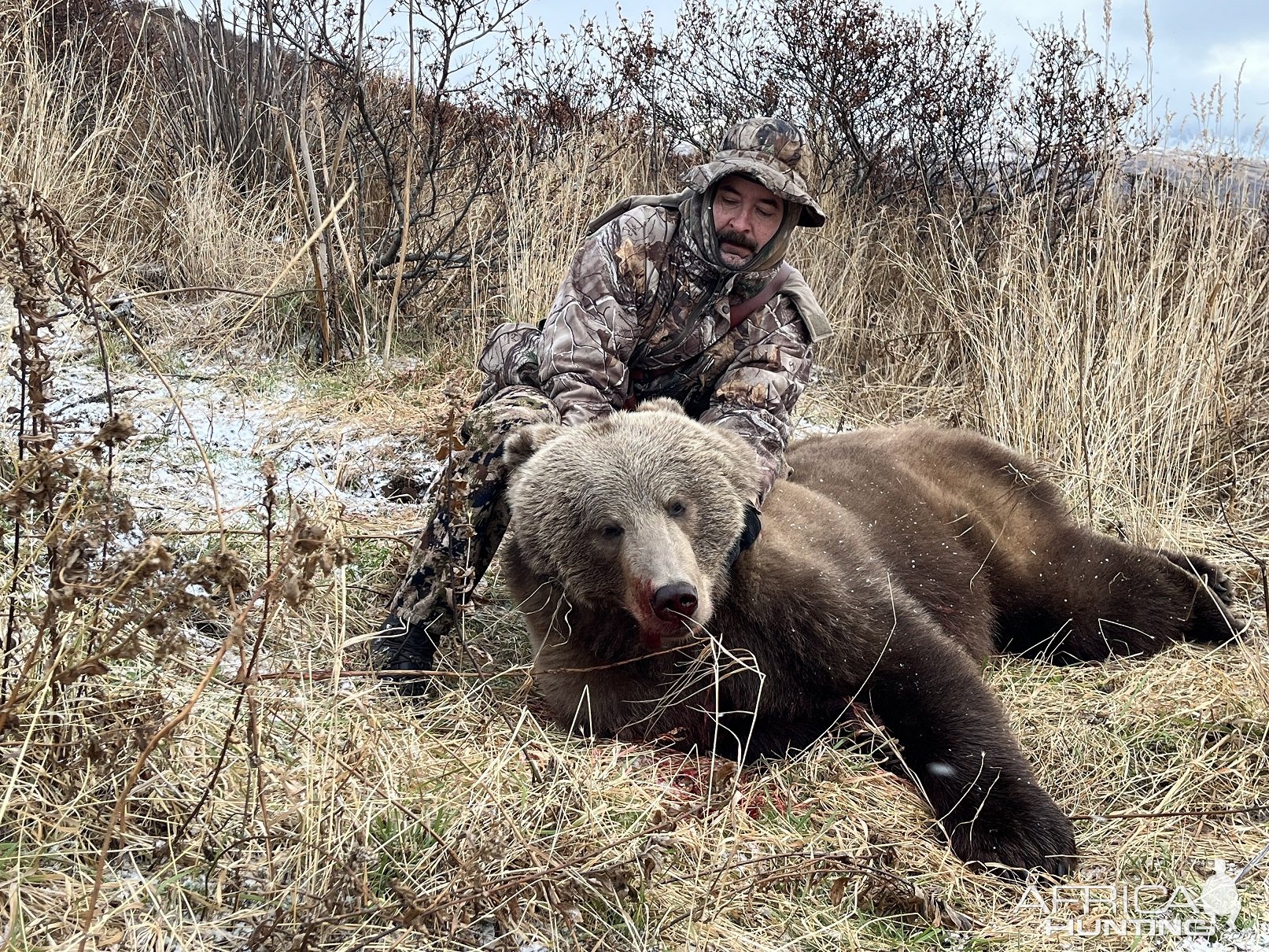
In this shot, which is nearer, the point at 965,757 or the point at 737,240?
the point at 965,757

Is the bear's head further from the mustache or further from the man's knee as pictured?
the mustache

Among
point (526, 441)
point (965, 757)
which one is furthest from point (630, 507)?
point (965, 757)

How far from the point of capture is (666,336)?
4.25 meters

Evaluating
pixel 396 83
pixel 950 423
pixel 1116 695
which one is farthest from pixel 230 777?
pixel 396 83

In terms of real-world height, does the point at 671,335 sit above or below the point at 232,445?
above

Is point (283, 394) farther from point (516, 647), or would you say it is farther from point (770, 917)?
point (770, 917)

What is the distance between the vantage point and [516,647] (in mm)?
4047

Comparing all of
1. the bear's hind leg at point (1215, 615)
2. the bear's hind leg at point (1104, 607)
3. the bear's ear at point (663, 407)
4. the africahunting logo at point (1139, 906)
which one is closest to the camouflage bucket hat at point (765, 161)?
the bear's ear at point (663, 407)

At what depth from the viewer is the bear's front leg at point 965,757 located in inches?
111

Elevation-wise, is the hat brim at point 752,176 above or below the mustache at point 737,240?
above

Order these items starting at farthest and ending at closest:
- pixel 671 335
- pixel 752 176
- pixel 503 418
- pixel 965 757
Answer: pixel 671 335 < pixel 752 176 < pixel 503 418 < pixel 965 757

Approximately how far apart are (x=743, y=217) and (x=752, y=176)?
0.15 meters

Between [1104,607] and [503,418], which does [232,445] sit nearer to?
[503,418]

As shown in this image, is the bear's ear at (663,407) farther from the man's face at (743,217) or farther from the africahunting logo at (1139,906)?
the africahunting logo at (1139,906)
